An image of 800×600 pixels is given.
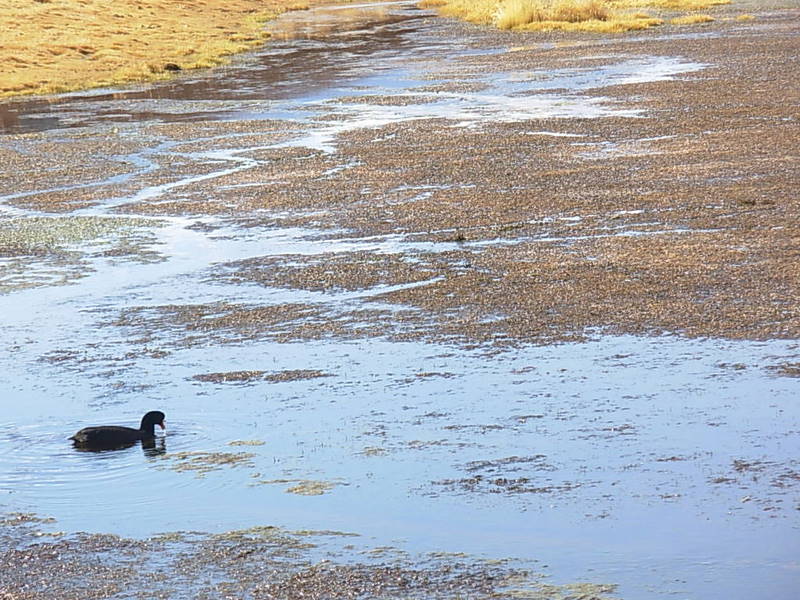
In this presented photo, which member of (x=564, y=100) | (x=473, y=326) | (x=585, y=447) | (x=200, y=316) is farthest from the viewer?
(x=564, y=100)

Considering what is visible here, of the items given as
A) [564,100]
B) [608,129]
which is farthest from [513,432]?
[564,100]

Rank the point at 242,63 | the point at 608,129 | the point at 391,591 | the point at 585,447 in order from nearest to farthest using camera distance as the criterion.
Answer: the point at 391,591
the point at 585,447
the point at 608,129
the point at 242,63

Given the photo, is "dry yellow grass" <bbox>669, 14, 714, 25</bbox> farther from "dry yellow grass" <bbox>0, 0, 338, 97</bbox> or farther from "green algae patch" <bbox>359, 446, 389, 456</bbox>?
"green algae patch" <bbox>359, 446, 389, 456</bbox>

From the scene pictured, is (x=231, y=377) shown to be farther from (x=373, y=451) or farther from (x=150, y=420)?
(x=373, y=451)

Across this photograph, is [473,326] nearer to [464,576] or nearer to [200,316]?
[200,316]

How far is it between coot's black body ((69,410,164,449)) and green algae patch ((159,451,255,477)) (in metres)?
0.30

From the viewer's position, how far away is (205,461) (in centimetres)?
884

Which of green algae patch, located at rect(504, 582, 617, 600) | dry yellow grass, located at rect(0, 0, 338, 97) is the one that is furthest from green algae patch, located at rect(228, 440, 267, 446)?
dry yellow grass, located at rect(0, 0, 338, 97)

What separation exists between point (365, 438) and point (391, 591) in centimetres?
247

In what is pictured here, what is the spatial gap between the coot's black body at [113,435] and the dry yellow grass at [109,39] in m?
31.8

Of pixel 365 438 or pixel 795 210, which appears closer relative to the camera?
pixel 365 438

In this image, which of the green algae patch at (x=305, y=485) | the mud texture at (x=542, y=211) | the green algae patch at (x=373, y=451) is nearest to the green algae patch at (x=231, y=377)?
the mud texture at (x=542, y=211)

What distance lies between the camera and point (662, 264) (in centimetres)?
1330

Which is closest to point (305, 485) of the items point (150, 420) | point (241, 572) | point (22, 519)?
point (241, 572)
